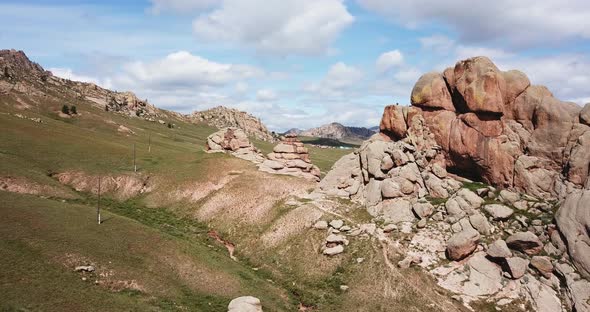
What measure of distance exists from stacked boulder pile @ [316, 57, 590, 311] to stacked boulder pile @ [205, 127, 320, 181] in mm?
16061

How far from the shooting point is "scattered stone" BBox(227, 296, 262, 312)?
38.4m

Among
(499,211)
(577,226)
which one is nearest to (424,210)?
(499,211)

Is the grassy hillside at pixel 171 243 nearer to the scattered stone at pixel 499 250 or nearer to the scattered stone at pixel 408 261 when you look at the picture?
the scattered stone at pixel 408 261

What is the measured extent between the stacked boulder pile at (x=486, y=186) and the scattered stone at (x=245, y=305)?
2257 cm

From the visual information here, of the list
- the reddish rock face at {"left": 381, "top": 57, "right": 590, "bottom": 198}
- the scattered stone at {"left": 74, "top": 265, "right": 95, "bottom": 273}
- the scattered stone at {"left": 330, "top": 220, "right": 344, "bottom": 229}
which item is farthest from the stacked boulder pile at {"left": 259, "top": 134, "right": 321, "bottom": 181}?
the scattered stone at {"left": 74, "top": 265, "right": 95, "bottom": 273}

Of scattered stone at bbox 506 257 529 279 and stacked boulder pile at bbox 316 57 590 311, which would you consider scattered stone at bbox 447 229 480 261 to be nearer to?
stacked boulder pile at bbox 316 57 590 311

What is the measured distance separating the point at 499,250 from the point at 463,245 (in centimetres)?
431

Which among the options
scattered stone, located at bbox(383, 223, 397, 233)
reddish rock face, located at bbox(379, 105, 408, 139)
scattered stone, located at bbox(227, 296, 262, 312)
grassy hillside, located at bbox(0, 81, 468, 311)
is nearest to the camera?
scattered stone, located at bbox(227, 296, 262, 312)

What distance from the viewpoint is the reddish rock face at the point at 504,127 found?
55.8 metres

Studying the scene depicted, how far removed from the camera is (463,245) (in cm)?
5116

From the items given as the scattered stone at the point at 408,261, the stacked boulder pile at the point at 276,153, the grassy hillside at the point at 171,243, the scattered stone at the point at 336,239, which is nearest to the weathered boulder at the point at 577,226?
the grassy hillside at the point at 171,243

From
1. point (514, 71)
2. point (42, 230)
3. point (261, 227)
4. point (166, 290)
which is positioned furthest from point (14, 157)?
point (514, 71)

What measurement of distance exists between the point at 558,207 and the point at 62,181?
295 ft

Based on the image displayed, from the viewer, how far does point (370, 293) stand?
49.4 meters
